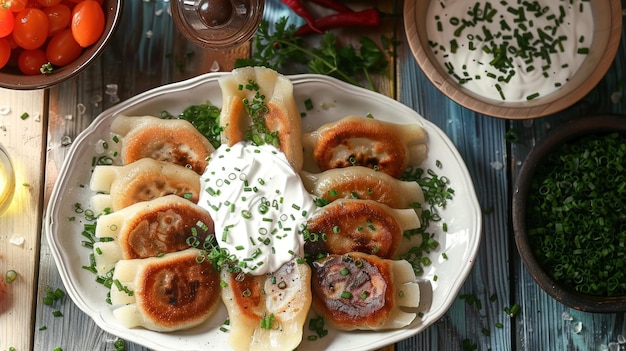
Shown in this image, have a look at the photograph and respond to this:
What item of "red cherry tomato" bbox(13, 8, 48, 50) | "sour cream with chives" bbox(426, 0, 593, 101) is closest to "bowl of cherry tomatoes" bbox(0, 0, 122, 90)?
"red cherry tomato" bbox(13, 8, 48, 50)

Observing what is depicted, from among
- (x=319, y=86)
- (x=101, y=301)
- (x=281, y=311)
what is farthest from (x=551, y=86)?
(x=101, y=301)

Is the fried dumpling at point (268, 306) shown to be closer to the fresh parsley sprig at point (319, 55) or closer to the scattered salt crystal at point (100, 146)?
the scattered salt crystal at point (100, 146)

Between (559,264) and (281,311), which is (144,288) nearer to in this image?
(281,311)

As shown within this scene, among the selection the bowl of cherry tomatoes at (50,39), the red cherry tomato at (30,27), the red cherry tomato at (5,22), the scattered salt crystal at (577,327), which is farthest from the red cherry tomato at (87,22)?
the scattered salt crystal at (577,327)

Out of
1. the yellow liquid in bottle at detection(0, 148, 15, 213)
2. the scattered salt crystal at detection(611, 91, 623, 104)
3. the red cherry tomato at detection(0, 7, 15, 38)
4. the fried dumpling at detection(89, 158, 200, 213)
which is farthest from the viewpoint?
the scattered salt crystal at detection(611, 91, 623, 104)

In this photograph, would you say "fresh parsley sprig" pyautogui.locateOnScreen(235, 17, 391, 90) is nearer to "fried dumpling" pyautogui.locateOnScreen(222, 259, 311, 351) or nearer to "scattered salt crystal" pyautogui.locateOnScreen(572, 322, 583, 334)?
"fried dumpling" pyautogui.locateOnScreen(222, 259, 311, 351)
